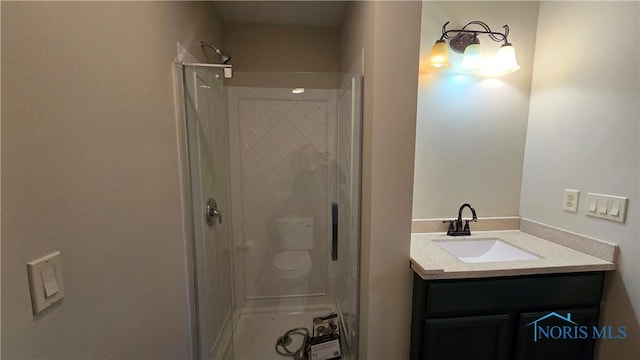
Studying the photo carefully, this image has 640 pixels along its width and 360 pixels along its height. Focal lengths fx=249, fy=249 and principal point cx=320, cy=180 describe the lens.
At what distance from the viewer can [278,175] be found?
212 cm

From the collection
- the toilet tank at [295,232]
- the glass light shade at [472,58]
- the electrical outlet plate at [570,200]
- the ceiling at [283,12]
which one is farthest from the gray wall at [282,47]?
the electrical outlet plate at [570,200]

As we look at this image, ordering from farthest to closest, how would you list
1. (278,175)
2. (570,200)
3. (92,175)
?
(278,175)
(570,200)
(92,175)

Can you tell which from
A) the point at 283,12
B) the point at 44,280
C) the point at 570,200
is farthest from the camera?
the point at 283,12

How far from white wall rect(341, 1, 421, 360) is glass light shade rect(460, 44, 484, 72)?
59 centimetres

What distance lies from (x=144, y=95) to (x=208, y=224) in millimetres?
883

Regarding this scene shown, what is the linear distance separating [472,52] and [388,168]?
991 millimetres

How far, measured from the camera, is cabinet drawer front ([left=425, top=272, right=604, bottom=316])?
1.18 metres

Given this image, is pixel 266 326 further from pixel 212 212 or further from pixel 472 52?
pixel 472 52

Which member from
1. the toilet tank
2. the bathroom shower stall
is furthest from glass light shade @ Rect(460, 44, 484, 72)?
the toilet tank

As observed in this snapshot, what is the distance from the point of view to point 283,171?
83.7 inches

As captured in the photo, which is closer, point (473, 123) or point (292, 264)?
point (473, 123)

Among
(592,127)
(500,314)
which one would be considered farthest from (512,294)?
(592,127)

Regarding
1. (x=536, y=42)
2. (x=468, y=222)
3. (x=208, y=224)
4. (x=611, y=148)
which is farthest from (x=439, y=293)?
(x=536, y=42)

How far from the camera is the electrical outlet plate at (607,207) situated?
1181 millimetres
